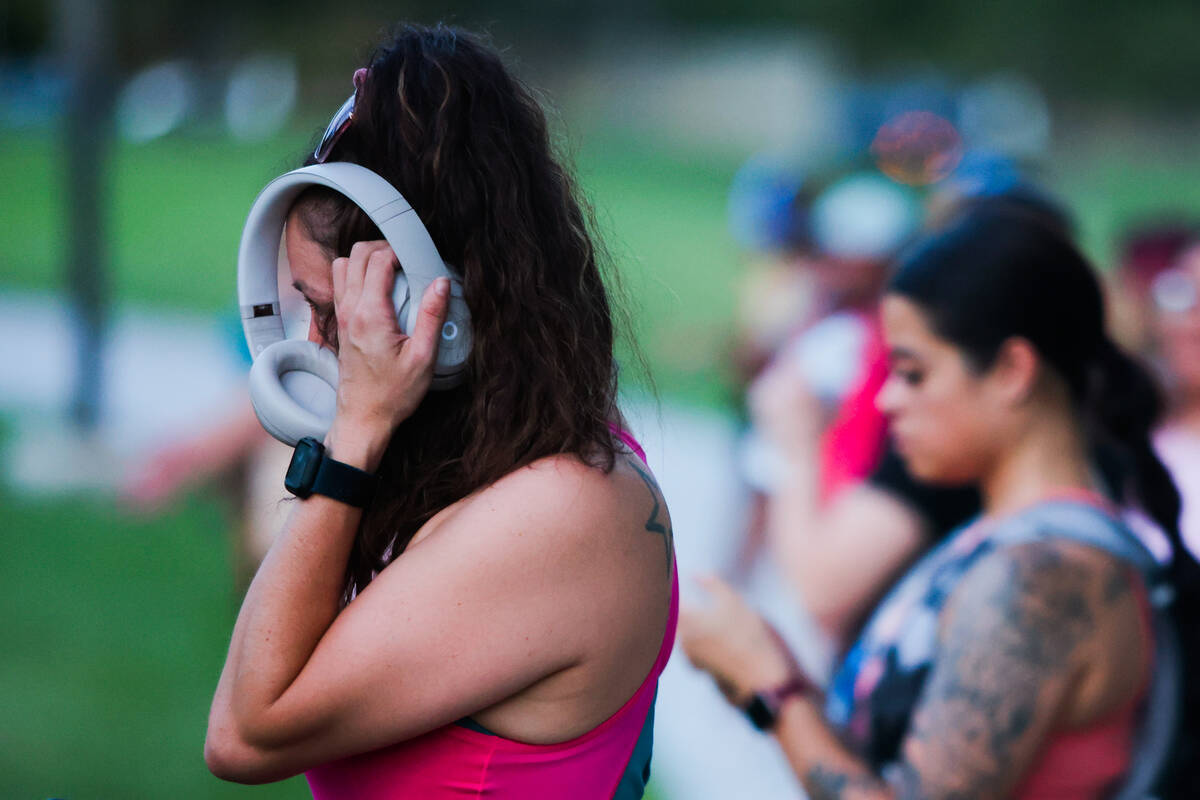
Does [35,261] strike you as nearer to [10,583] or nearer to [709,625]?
[10,583]

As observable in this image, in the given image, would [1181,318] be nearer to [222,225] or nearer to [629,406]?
[629,406]

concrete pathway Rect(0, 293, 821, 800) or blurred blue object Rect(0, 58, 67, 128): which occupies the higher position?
concrete pathway Rect(0, 293, 821, 800)

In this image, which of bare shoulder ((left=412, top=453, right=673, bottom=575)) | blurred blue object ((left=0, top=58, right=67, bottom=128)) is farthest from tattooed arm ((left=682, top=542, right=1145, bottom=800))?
blurred blue object ((left=0, top=58, right=67, bottom=128))

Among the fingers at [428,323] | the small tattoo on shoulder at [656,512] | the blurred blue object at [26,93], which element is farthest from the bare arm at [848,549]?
the blurred blue object at [26,93]

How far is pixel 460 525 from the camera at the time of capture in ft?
3.96

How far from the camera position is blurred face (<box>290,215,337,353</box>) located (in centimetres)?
134

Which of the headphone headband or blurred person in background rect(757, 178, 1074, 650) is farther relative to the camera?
blurred person in background rect(757, 178, 1074, 650)

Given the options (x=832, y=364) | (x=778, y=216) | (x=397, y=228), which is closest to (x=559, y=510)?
(x=397, y=228)

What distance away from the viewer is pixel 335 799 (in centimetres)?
134

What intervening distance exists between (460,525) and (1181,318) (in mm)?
3121

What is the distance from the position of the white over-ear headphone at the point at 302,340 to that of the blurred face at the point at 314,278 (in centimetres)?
2

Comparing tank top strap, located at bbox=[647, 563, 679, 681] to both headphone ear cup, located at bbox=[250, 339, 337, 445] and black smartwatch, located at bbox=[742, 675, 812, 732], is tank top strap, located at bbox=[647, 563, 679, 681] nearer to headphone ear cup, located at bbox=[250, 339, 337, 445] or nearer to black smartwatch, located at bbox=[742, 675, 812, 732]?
headphone ear cup, located at bbox=[250, 339, 337, 445]

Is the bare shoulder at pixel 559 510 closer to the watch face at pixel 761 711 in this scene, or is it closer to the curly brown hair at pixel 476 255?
the curly brown hair at pixel 476 255

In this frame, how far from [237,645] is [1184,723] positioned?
1905mm
